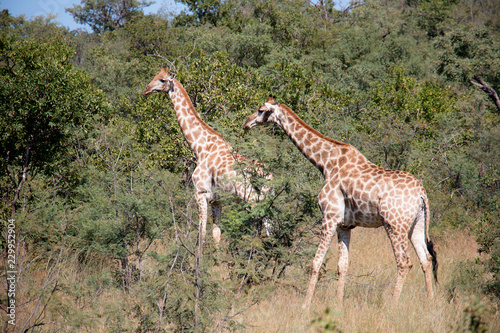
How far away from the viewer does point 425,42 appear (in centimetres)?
2931

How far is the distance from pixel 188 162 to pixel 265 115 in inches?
A: 181

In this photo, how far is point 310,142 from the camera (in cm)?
707

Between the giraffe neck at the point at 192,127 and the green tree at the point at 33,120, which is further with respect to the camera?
the giraffe neck at the point at 192,127


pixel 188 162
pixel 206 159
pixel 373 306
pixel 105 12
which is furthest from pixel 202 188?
pixel 105 12

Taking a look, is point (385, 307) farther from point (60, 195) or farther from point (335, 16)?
point (335, 16)

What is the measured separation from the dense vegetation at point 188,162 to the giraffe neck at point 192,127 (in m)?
0.30

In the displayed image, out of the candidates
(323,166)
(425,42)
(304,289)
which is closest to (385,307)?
(304,289)

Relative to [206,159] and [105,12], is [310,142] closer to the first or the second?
[206,159]

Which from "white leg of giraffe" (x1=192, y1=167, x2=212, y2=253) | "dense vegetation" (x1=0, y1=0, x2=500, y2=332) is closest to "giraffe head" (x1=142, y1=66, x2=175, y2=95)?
"dense vegetation" (x1=0, y1=0, x2=500, y2=332)

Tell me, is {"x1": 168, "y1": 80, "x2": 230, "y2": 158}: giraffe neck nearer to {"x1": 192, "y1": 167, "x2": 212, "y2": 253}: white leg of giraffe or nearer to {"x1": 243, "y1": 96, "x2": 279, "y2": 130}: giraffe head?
{"x1": 192, "y1": 167, "x2": 212, "y2": 253}: white leg of giraffe

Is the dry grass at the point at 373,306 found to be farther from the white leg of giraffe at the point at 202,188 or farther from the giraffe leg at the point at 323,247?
the white leg of giraffe at the point at 202,188

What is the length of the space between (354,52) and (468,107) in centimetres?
1010

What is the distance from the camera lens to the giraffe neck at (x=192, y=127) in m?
8.82

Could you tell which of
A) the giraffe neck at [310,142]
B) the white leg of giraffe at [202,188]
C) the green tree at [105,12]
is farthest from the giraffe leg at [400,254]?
the green tree at [105,12]
